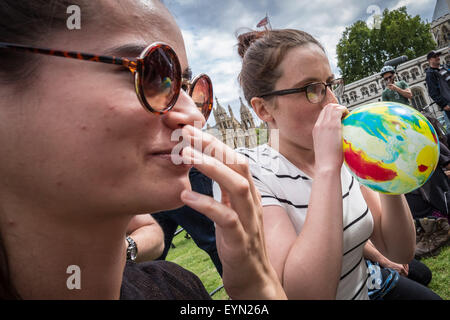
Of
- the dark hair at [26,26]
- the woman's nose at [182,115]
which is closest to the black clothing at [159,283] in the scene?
the woman's nose at [182,115]

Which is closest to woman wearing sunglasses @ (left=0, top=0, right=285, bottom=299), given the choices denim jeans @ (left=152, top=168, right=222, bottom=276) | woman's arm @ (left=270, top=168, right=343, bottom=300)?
woman's arm @ (left=270, top=168, right=343, bottom=300)

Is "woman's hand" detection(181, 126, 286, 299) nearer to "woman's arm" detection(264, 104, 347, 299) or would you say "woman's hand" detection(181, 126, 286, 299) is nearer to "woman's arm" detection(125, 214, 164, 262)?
"woman's arm" detection(264, 104, 347, 299)

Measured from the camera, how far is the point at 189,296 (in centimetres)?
148

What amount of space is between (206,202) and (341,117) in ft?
4.11

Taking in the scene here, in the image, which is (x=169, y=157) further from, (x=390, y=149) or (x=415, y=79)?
(x=415, y=79)

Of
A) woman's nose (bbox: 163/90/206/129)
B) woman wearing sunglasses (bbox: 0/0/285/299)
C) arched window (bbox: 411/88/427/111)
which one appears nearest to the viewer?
woman wearing sunglasses (bbox: 0/0/285/299)

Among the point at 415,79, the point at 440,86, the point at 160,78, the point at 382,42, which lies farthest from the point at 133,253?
the point at 415,79

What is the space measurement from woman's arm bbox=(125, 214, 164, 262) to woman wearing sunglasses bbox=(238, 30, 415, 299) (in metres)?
1.08

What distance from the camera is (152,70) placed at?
37.2 inches

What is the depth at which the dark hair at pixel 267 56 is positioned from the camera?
207 centimetres

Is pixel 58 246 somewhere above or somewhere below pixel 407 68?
below

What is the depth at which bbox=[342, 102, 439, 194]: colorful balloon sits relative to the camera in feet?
5.21
